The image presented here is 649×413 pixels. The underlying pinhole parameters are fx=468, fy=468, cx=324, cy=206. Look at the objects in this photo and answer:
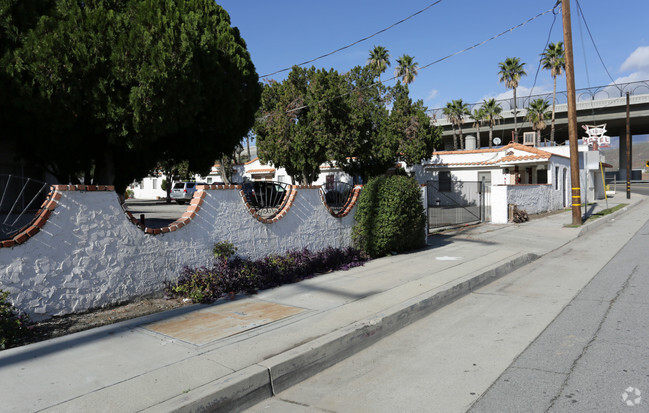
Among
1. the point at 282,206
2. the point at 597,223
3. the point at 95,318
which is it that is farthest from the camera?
the point at 597,223

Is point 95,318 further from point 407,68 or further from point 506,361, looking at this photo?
point 407,68

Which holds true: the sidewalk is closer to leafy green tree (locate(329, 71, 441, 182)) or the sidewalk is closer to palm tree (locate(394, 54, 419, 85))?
leafy green tree (locate(329, 71, 441, 182))

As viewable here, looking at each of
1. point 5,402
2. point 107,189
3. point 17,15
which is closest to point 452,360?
point 5,402

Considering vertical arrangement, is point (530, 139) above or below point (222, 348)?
above

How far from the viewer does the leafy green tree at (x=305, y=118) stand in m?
24.2

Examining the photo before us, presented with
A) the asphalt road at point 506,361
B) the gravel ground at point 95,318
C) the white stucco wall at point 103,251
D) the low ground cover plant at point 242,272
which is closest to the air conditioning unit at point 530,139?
the asphalt road at point 506,361

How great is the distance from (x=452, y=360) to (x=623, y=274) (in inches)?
244

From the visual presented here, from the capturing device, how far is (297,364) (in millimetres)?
4645

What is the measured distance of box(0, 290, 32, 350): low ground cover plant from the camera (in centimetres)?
499

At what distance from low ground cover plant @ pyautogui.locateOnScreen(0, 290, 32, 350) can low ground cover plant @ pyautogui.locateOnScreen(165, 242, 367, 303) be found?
6.41 ft

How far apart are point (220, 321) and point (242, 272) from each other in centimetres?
169

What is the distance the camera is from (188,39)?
8438 millimetres

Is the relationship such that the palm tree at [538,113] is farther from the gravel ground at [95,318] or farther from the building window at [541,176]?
the gravel ground at [95,318]

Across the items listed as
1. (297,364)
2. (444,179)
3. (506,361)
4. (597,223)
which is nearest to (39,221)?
(297,364)
